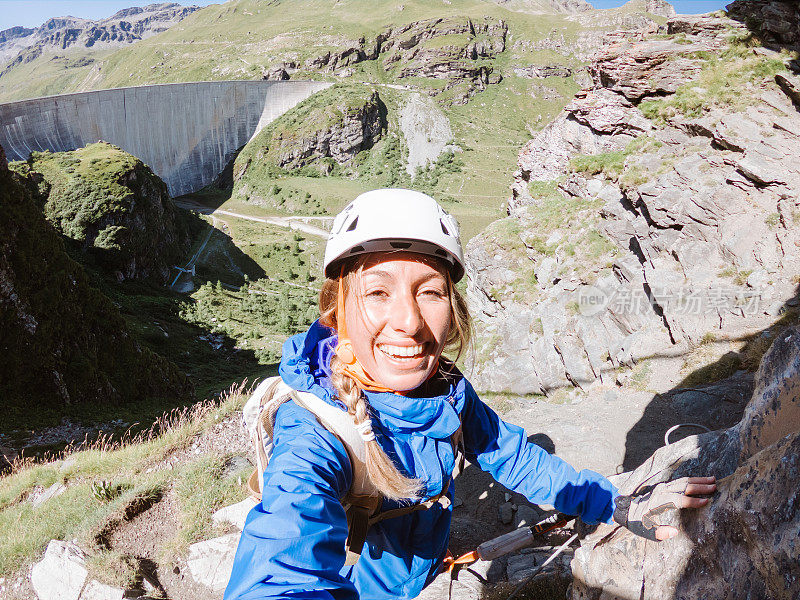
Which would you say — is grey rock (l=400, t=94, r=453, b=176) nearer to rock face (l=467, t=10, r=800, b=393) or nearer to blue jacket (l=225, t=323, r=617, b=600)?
rock face (l=467, t=10, r=800, b=393)

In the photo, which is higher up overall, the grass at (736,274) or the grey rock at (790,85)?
the grey rock at (790,85)

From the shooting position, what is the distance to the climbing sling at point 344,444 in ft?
5.92

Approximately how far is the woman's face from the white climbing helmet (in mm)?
75

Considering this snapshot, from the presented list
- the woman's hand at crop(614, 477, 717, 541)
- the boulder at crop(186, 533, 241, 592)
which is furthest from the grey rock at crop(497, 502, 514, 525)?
the woman's hand at crop(614, 477, 717, 541)

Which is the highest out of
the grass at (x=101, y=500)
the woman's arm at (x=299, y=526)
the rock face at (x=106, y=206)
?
the woman's arm at (x=299, y=526)

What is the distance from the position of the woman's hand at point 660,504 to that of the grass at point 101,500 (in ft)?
15.2

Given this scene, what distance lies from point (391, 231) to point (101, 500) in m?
5.66

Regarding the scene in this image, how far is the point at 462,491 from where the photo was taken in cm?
672

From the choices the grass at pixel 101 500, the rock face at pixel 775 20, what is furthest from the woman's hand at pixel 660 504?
the rock face at pixel 775 20

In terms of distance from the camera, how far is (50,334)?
1137 centimetres

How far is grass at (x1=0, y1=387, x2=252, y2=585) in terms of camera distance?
4.73 meters

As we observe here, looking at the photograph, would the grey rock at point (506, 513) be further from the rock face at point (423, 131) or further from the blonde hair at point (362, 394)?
the rock face at point (423, 131)

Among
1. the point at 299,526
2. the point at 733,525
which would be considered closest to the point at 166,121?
the point at 299,526

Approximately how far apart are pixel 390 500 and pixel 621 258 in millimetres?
10223
